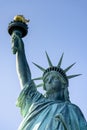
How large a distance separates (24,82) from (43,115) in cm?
120

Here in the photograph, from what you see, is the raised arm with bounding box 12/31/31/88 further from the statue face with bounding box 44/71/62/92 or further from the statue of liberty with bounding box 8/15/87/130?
the statue face with bounding box 44/71/62/92

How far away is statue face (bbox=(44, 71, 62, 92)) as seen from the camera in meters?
15.5

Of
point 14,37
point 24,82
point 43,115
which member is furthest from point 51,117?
point 14,37

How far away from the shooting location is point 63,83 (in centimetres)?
1573

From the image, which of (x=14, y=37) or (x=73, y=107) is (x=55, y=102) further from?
(x=14, y=37)

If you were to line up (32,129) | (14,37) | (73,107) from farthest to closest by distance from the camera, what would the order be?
(14,37), (73,107), (32,129)

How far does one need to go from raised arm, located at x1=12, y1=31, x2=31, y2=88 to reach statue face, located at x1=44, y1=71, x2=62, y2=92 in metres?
0.51

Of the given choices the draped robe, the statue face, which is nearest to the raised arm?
the draped robe

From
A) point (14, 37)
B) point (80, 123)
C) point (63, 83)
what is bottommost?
point (80, 123)

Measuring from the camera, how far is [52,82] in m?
15.6

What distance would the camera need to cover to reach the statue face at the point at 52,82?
15484mm

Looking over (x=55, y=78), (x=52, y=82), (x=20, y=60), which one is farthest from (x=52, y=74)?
(x=20, y=60)

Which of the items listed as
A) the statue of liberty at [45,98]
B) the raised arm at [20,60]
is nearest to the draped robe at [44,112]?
the statue of liberty at [45,98]

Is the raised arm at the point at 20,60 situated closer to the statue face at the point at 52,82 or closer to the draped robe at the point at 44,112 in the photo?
the draped robe at the point at 44,112
